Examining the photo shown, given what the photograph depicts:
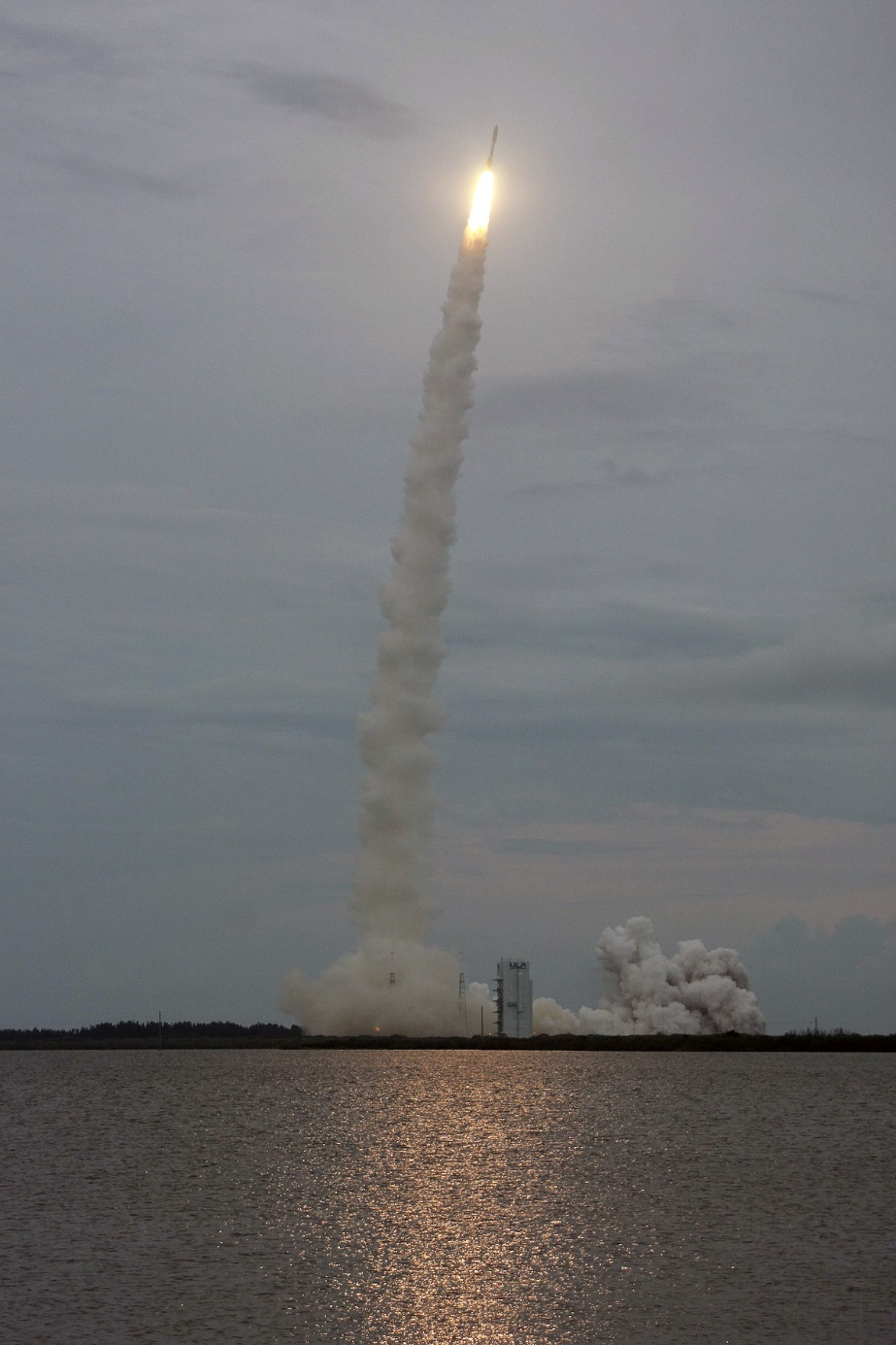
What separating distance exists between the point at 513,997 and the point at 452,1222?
4498 inches

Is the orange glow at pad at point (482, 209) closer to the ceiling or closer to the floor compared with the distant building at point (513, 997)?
closer to the ceiling

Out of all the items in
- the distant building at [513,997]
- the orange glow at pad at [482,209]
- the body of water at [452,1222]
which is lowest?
the body of water at [452,1222]

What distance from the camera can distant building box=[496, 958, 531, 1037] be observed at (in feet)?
535

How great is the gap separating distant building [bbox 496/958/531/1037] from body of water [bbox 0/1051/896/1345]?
57.6 metres

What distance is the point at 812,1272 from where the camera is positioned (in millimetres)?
41312

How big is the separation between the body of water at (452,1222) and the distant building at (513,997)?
57601 mm

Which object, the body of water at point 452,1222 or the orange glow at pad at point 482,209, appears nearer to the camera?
the body of water at point 452,1222

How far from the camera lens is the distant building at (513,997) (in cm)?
16300

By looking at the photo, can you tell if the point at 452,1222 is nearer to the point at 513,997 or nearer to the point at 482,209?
the point at 482,209

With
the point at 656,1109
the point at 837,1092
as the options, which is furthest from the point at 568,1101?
the point at 837,1092

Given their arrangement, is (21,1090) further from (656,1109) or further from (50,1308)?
(50,1308)

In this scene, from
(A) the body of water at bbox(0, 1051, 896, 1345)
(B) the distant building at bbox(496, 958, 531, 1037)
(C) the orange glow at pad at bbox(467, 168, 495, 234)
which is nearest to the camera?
(A) the body of water at bbox(0, 1051, 896, 1345)

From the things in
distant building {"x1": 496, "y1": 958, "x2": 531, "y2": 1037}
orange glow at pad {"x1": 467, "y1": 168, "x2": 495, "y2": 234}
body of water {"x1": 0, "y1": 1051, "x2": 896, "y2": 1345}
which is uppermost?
orange glow at pad {"x1": 467, "y1": 168, "x2": 495, "y2": 234}

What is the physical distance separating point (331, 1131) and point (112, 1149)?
37.2 feet
